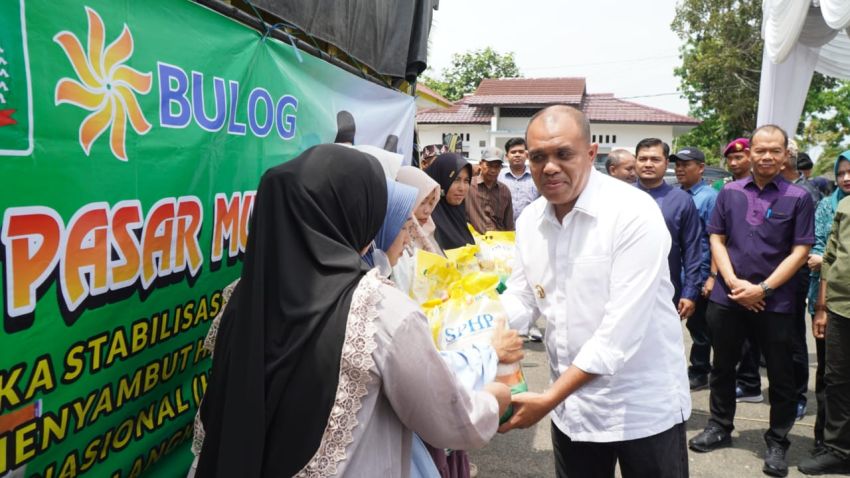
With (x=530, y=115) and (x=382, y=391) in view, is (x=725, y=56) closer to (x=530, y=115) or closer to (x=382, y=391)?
(x=530, y=115)

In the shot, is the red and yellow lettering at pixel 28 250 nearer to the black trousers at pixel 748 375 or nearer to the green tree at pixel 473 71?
the black trousers at pixel 748 375

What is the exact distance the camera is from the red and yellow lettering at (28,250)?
1188 mm

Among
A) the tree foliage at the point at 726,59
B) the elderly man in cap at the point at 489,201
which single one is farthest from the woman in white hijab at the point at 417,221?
the tree foliage at the point at 726,59

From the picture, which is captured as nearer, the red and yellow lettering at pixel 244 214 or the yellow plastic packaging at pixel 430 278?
the red and yellow lettering at pixel 244 214

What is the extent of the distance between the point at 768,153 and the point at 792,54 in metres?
5.38

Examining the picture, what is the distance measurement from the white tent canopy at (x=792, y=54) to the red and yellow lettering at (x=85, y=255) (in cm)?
702

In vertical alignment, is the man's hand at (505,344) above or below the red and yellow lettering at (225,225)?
below

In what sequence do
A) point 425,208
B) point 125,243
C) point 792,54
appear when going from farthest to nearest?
point 792,54 → point 425,208 → point 125,243

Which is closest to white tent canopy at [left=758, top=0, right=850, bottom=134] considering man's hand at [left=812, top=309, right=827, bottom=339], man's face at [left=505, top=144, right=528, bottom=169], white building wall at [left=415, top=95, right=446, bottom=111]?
man's face at [left=505, top=144, right=528, bottom=169]

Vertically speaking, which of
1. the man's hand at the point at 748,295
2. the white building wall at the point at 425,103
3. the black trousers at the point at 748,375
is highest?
the white building wall at the point at 425,103

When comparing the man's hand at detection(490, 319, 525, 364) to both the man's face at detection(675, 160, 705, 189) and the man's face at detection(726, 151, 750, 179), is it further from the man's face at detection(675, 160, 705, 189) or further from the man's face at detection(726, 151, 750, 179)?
the man's face at detection(675, 160, 705, 189)

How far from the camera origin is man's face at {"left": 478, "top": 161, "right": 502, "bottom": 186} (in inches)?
210

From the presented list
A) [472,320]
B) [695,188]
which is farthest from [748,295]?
[472,320]

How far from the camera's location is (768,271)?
10.6ft
